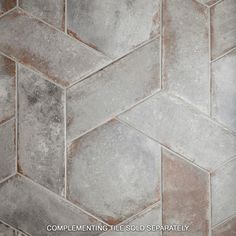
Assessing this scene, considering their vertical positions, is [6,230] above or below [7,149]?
below

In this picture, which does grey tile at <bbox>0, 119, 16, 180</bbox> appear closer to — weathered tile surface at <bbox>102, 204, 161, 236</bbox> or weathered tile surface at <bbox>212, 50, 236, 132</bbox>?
weathered tile surface at <bbox>102, 204, 161, 236</bbox>

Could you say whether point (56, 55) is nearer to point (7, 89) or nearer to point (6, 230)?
point (7, 89)

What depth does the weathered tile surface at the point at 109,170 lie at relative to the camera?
1.46 metres

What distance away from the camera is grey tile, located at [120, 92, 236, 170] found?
4.78 ft

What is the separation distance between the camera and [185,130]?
146 centimetres

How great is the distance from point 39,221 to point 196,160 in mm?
655

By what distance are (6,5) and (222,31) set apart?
86cm

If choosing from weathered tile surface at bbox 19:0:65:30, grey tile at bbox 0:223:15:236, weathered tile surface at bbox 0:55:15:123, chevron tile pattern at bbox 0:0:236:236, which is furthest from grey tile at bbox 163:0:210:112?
grey tile at bbox 0:223:15:236

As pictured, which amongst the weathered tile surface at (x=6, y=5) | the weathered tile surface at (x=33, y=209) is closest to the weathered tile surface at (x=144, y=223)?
the weathered tile surface at (x=33, y=209)

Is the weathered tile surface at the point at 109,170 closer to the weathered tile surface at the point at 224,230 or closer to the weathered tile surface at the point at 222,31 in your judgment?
the weathered tile surface at the point at 224,230

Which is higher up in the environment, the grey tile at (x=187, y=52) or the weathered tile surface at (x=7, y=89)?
the grey tile at (x=187, y=52)

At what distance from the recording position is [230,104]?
57.7 inches

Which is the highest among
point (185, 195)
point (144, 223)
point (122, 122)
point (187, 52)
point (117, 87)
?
point (187, 52)

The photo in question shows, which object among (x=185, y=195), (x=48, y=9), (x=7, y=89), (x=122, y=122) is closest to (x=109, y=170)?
(x=122, y=122)
